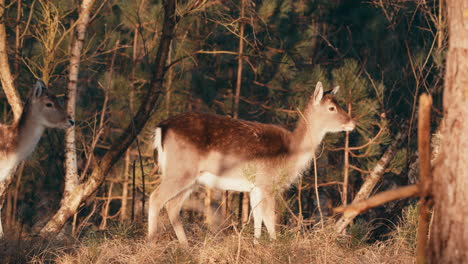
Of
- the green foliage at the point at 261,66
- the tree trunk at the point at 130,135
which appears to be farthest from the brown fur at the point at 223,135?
the green foliage at the point at 261,66

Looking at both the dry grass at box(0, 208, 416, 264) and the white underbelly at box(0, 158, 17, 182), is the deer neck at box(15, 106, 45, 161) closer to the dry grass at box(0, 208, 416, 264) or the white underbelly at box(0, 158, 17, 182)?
the white underbelly at box(0, 158, 17, 182)

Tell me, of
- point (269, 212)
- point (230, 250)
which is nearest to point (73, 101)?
point (269, 212)

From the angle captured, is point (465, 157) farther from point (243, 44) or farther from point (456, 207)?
point (243, 44)

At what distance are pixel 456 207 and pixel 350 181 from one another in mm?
9807

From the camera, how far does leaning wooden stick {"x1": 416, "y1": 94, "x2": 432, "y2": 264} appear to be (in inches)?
150

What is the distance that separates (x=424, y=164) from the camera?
154 inches

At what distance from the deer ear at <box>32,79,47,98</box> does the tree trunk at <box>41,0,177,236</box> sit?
3.64ft

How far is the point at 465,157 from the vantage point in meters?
3.91

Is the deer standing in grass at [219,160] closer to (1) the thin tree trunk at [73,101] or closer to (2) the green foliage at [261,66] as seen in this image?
(1) the thin tree trunk at [73,101]

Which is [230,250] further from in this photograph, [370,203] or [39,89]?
[39,89]

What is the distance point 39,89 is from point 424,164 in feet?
19.0

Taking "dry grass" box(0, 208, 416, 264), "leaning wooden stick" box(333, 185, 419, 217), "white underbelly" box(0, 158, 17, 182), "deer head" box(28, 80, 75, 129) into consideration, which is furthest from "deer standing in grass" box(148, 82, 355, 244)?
"leaning wooden stick" box(333, 185, 419, 217)

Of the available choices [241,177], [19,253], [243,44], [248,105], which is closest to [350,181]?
[248,105]

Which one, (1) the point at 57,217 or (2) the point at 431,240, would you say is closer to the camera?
(2) the point at 431,240
